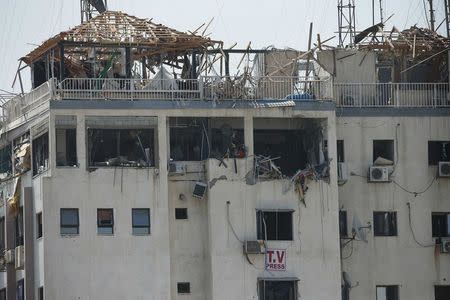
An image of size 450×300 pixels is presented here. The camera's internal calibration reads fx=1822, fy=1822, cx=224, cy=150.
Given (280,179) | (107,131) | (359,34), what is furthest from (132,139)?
(359,34)

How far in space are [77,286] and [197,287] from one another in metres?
5.30

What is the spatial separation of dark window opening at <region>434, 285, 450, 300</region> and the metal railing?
8.04 meters

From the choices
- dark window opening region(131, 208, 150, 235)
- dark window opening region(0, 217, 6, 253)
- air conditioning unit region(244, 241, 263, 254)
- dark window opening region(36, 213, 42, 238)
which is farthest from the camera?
dark window opening region(0, 217, 6, 253)

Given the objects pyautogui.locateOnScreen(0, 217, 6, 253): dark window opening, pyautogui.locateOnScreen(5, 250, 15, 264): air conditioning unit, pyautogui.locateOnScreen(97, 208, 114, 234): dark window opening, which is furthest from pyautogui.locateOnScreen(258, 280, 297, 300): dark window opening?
pyautogui.locateOnScreen(0, 217, 6, 253): dark window opening

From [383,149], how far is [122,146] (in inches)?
454

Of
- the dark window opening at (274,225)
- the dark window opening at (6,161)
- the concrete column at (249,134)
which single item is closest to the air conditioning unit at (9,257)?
the dark window opening at (6,161)

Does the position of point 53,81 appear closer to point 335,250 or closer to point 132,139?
point 132,139

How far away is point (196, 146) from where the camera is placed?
79062 millimetres

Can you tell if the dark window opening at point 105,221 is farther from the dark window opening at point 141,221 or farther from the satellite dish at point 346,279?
the satellite dish at point 346,279

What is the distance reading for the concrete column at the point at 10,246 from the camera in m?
80.7

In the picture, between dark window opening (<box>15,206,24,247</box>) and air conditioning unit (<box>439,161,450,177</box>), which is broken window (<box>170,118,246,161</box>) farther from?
air conditioning unit (<box>439,161,450,177</box>)

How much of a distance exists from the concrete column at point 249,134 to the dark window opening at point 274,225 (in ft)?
8.70

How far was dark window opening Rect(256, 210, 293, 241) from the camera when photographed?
77.4m

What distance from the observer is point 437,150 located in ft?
263
